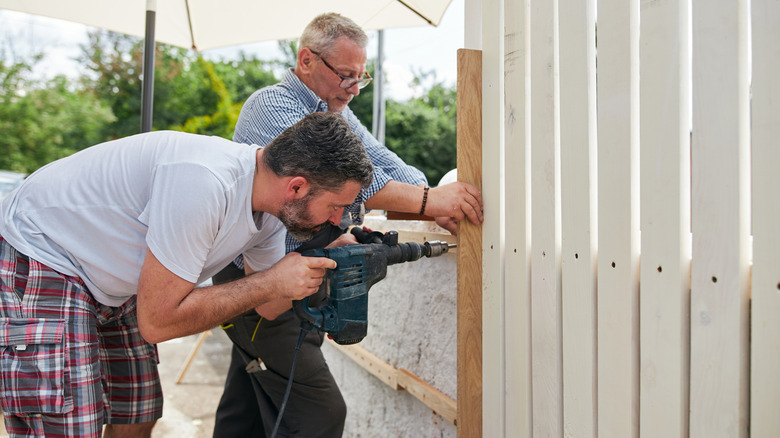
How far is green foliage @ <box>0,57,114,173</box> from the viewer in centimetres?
1484

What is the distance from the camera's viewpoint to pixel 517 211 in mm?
1572

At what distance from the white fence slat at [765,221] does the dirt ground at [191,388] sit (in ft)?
11.4

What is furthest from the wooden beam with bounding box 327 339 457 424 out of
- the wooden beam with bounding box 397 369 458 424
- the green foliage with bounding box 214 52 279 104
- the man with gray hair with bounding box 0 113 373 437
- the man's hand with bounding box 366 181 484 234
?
the green foliage with bounding box 214 52 279 104

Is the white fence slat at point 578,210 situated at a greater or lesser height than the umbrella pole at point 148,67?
lesser

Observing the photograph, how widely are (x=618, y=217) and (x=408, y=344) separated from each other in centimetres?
155

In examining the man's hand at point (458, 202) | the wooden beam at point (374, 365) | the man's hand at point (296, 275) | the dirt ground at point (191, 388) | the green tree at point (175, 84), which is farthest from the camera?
the green tree at point (175, 84)

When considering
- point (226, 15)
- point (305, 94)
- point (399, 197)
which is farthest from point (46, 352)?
point (226, 15)

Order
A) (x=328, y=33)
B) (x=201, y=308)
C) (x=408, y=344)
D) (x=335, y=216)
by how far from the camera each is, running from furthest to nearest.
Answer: (x=408, y=344) → (x=328, y=33) → (x=335, y=216) → (x=201, y=308)

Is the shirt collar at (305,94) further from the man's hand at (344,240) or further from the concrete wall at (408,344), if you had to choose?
the concrete wall at (408,344)

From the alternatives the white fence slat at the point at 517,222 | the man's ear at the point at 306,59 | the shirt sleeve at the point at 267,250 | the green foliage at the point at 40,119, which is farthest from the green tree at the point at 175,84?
the white fence slat at the point at 517,222

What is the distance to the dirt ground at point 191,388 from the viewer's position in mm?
3699

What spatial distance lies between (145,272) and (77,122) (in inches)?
674

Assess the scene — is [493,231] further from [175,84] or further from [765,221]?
[175,84]

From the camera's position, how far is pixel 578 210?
4.32ft
